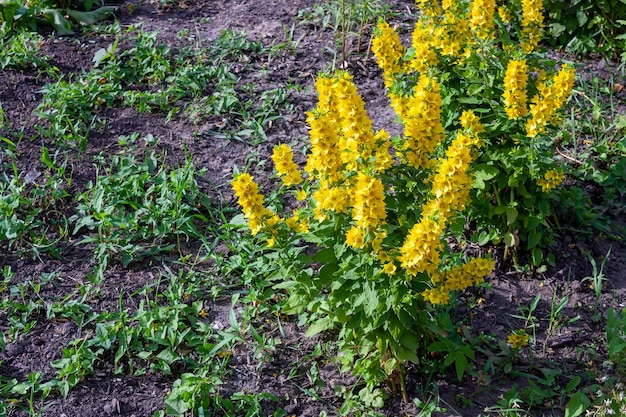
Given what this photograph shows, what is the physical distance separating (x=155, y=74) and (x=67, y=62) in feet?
2.20

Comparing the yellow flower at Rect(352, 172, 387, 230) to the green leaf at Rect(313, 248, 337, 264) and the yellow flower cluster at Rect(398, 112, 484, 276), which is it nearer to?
the yellow flower cluster at Rect(398, 112, 484, 276)

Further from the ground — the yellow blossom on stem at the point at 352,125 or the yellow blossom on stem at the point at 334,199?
the yellow blossom on stem at the point at 352,125

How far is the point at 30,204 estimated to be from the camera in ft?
13.6

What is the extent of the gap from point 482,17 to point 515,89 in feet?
1.44

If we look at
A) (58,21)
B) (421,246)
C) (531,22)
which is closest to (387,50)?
(531,22)

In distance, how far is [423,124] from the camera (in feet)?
9.66

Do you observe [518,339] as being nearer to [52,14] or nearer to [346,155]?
[346,155]

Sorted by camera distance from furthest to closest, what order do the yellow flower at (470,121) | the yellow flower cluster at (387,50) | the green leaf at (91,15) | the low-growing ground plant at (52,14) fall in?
1. the green leaf at (91,15)
2. the low-growing ground plant at (52,14)
3. the yellow flower cluster at (387,50)
4. the yellow flower at (470,121)

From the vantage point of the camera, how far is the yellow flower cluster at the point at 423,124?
291cm

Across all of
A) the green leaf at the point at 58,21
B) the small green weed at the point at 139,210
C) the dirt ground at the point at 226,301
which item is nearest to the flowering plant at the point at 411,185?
the dirt ground at the point at 226,301

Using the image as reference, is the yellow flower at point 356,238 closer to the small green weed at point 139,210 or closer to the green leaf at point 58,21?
the small green weed at point 139,210

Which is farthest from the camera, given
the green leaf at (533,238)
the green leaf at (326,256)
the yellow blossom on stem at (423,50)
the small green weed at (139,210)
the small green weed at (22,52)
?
the small green weed at (22,52)

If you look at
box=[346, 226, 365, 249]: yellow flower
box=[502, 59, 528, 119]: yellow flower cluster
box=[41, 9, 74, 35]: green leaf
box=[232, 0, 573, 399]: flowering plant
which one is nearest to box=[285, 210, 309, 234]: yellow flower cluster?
box=[232, 0, 573, 399]: flowering plant

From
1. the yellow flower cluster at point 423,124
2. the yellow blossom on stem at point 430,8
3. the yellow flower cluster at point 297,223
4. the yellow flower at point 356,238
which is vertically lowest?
the yellow flower cluster at point 297,223
